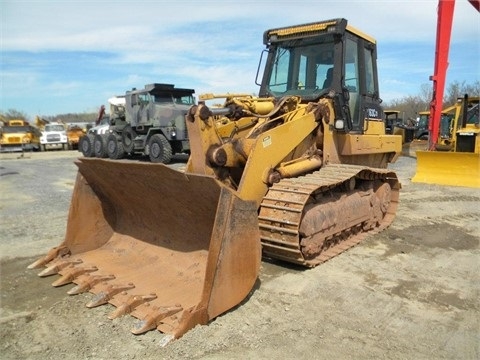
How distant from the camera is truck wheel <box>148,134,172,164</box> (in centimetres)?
1503

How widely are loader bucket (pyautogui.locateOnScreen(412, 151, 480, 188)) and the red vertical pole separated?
8.23ft

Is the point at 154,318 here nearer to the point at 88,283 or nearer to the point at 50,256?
the point at 88,283

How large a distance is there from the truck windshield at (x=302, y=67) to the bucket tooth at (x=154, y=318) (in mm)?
3658

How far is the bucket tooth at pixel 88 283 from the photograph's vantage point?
392 cm

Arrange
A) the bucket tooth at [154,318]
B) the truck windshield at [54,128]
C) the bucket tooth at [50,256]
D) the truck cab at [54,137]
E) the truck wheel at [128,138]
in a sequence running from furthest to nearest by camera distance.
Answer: the truck windshield at [54,128] < the truck cab at [54,137] < the truck wheel at [128,138] < the bucket tooth at [50,256] < the bucket tooth at [154,318]

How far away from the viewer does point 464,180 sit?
10.2 metres

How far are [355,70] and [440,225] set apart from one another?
2.70 metres

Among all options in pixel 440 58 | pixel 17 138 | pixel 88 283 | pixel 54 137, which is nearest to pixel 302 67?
pixel 88 283

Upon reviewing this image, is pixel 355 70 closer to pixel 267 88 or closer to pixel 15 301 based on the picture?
pixel 267 88

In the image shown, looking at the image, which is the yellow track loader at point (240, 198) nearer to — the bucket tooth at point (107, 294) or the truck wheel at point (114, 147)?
the bucket tooth at point (107, 294)

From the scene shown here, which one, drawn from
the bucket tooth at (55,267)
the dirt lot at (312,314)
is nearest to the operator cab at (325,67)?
the dirt lot at (312,314)

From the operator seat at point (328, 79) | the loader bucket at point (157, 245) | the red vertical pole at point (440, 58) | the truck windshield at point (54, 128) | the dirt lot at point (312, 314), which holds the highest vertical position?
the red vertical pole at point (440, 58)

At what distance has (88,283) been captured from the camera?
398 centimetres

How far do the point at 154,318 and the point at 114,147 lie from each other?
51.0 ft
